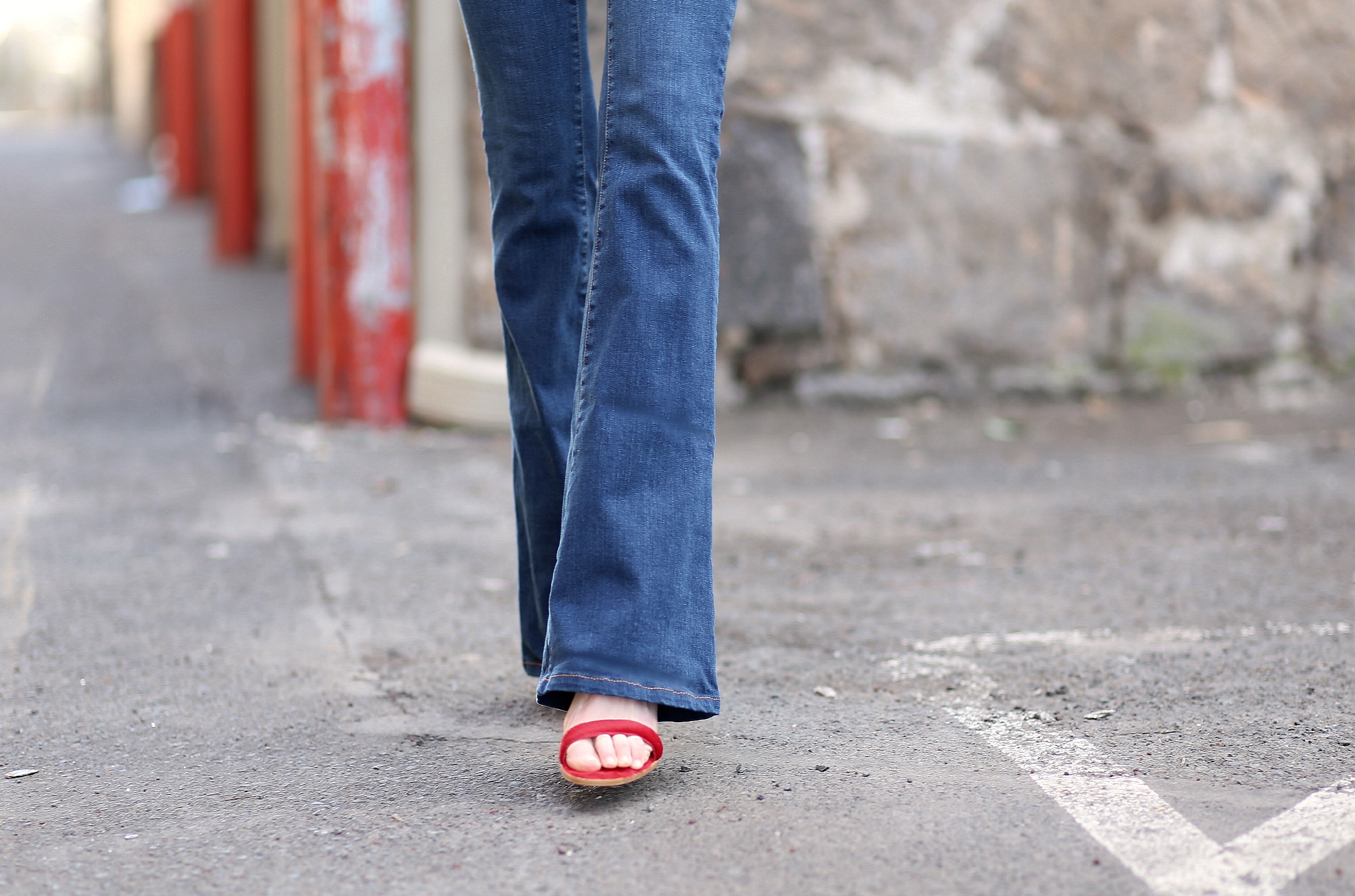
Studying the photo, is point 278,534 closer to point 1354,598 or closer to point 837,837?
point 837,837

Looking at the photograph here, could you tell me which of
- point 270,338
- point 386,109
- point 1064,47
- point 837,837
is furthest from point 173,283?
point 837,837

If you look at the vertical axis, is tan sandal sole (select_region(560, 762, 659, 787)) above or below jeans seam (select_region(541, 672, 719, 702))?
below

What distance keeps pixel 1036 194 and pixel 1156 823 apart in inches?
104

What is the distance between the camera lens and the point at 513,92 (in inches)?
61.7

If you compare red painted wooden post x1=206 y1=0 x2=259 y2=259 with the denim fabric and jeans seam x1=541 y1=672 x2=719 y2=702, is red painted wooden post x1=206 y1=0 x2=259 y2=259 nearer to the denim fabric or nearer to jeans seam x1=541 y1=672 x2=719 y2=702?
the denim fabric

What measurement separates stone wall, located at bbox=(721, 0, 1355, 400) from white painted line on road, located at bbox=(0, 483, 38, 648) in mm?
1674

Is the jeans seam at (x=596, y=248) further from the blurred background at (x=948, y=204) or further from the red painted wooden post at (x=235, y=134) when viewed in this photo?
the red painted wooden post at (x=235, y=134)

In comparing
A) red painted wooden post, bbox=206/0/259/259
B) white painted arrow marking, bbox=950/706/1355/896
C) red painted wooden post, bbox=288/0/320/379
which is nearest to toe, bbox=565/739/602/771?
white painted arrow marking, bbox=950/706/1355/896

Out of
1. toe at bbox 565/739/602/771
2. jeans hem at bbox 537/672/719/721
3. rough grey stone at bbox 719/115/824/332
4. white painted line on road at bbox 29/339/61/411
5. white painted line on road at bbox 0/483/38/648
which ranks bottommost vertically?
white painted line on road at bbox 29/339/61/411

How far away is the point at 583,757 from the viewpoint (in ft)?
4.56

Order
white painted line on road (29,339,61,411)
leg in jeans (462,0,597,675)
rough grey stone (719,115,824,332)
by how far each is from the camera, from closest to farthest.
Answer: leg in jeans (462,0,597,675) → rough grey stone (719,115,824,332) → white painted line on road (29,339,61,411)

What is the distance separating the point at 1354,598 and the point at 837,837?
116cm

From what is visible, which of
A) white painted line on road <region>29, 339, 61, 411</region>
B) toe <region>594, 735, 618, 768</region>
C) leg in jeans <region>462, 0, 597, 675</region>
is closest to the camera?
toe <region>594, 735, 618, 768</region>

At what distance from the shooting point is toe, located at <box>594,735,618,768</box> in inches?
54.6
